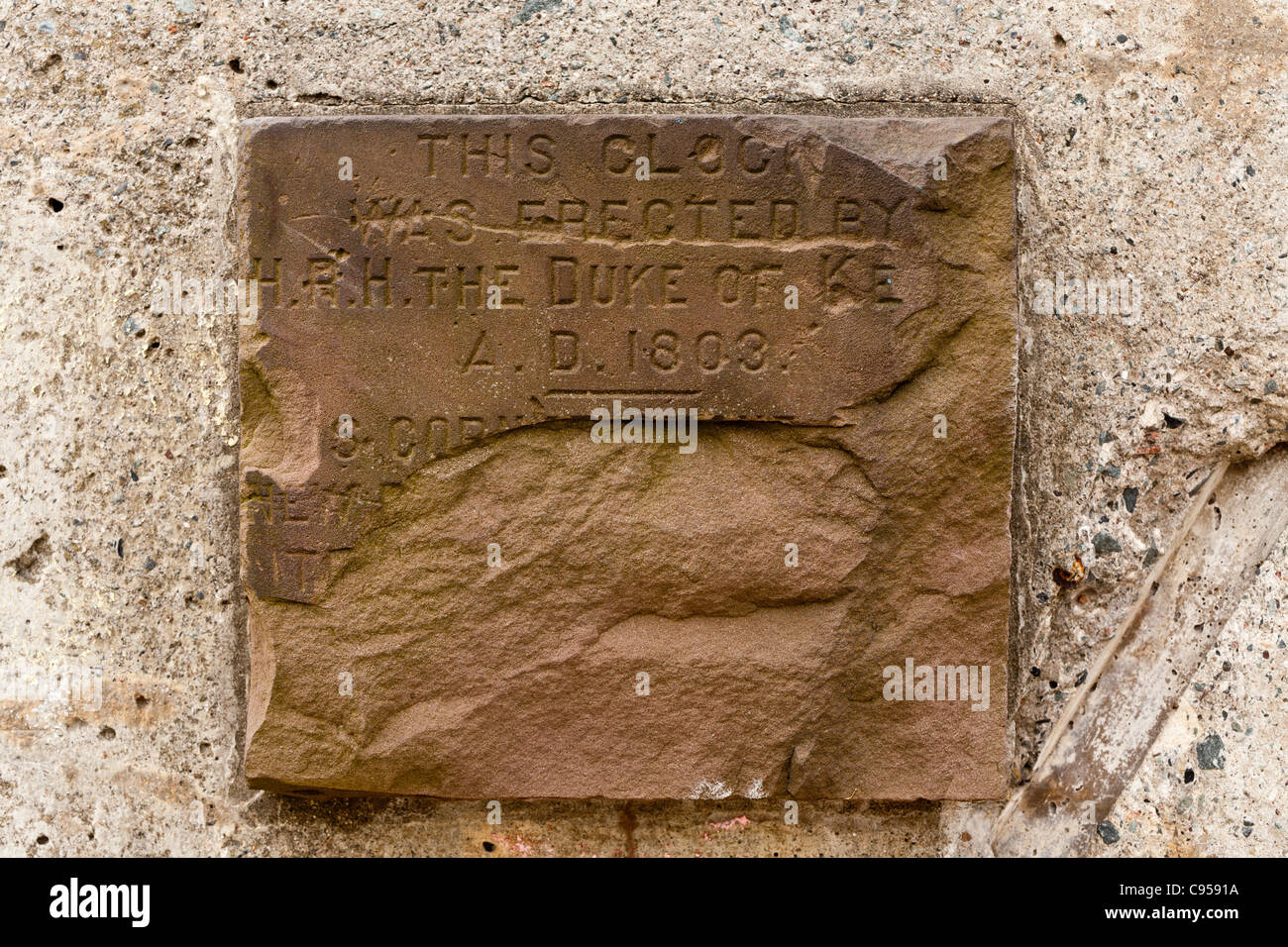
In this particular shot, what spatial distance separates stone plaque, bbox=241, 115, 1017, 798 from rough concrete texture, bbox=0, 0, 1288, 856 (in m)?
0.21

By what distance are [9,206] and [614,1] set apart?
1346mm

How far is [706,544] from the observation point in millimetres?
1860

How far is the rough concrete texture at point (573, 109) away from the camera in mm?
2006

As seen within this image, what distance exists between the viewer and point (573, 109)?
1.98 m

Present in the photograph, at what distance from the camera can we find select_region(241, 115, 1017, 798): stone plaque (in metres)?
1.83

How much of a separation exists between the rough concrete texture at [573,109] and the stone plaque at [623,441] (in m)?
0.21

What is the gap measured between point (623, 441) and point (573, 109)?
0.70 meters

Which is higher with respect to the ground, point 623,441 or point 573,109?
point 573,109

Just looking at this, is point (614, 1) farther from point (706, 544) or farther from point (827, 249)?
point (706, 544)

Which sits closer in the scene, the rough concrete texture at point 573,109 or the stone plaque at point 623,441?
the stone plaque at point 623,441

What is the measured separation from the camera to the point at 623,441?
1852mm

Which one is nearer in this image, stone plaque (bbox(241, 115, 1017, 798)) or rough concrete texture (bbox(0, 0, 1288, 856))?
stone plaque (bbox(241, 115, 1017, 798))

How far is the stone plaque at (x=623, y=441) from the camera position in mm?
1829

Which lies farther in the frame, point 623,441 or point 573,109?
point 573,109
